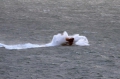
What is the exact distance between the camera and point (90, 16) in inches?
673

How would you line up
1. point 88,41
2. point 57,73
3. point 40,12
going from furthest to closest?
point 40,12
point 88,41
point 57,73

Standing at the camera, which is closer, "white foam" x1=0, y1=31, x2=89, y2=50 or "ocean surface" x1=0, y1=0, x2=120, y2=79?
"ocean surface" x1=0, y1=0, x2=120, y2=79

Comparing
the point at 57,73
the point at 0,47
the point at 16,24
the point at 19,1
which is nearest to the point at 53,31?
the point at 16,24

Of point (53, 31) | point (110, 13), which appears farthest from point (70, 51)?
point (110, 13)

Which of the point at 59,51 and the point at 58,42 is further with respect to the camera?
the point at 58,42

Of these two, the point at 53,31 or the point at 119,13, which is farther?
the point at 119,13

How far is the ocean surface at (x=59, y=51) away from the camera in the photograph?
7547 mm

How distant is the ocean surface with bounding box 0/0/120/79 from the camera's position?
24.8 ft

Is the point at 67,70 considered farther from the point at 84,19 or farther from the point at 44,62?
the point at 84,19

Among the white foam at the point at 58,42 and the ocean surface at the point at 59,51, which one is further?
the white foam at the point at 58,42

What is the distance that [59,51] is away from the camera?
939 centimetres

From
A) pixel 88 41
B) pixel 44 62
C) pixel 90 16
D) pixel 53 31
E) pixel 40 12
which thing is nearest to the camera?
pixel 44 62

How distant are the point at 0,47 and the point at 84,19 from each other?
6.24m

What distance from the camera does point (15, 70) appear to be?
771 centimetres
